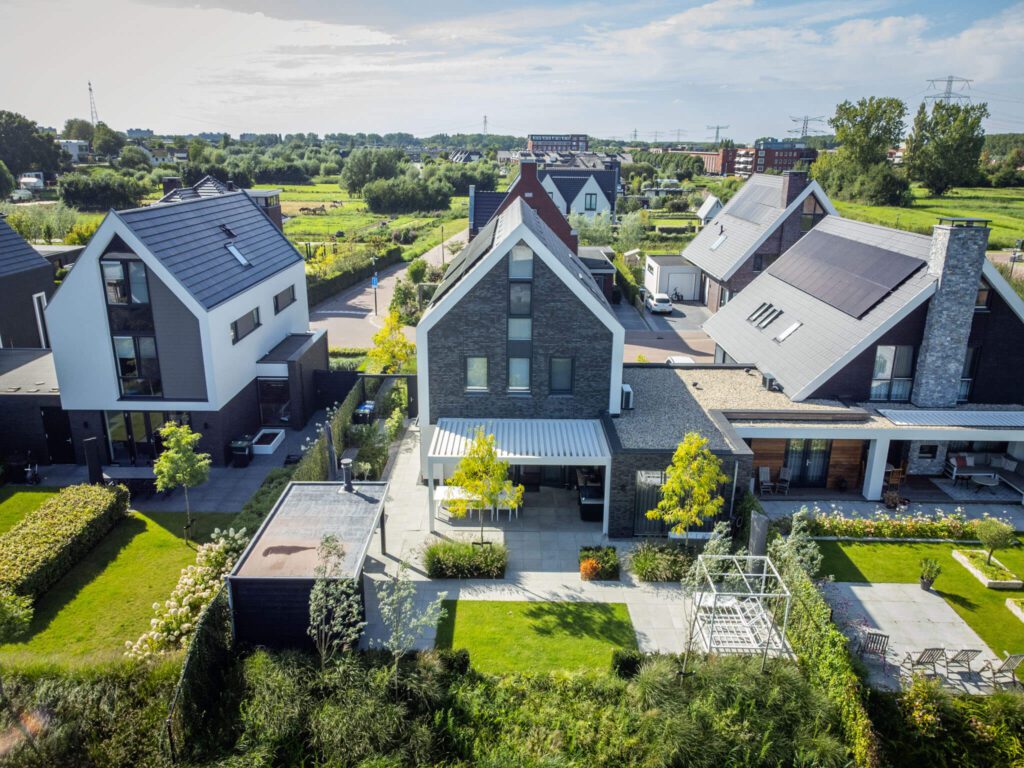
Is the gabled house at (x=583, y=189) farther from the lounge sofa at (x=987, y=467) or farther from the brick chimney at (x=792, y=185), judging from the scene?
the lounge sofa at (x=987, y=467)

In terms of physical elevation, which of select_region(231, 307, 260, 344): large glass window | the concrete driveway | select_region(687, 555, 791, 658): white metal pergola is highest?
select_region(231, 307, 260, 344): large glass window

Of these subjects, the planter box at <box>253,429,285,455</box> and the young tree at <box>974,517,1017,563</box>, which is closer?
the young tree at <box>974,517,1017,563</box>

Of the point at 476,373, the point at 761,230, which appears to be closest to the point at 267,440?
the point at 476,373

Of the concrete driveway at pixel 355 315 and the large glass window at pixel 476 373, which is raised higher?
the large glass window at pixel 476 373

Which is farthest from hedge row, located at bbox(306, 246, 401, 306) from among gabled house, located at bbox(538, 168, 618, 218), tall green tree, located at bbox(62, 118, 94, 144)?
tall green tree, located at bbox(62, 118, 94, 144)

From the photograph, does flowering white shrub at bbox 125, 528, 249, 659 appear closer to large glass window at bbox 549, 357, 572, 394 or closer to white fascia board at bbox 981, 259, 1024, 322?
large glass window at bbox 549, 357, 572, 394

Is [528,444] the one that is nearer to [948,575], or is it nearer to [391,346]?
[391,346]

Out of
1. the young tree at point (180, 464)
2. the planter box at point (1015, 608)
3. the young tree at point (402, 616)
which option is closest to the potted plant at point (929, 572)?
the planter box at point (1015, 608)
